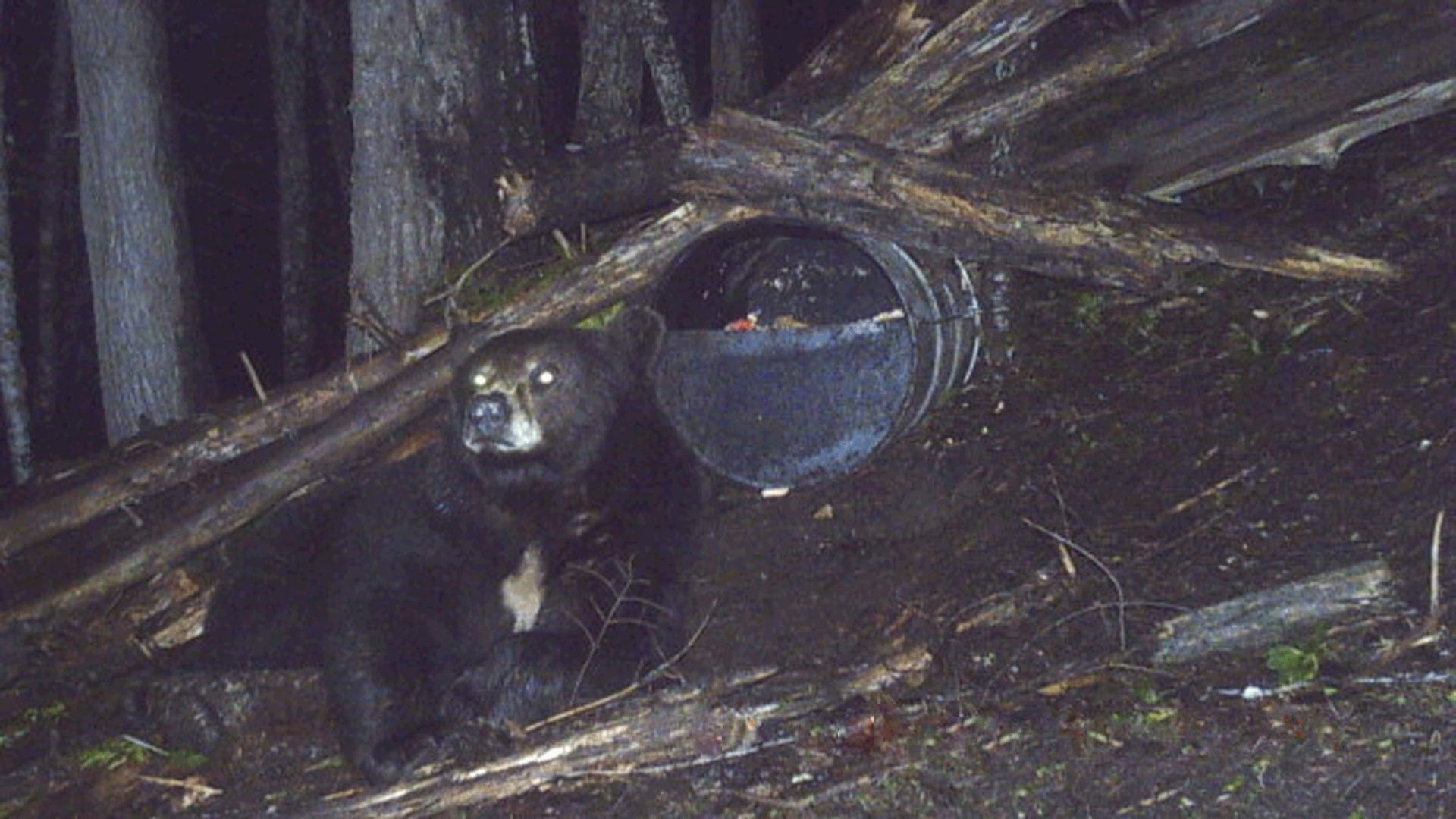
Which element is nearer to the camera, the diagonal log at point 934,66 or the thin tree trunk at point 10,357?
the diagonal log at point 934,66

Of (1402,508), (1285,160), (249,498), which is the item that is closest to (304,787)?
(249,498)

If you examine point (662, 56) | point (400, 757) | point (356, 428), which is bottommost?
point (400, 757)

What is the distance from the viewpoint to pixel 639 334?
Answer: 6.28 metres

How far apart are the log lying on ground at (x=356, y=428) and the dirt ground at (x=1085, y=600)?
0.37 metres

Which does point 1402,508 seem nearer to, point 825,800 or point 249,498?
point 825,800

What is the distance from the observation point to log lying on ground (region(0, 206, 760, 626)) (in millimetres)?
6336

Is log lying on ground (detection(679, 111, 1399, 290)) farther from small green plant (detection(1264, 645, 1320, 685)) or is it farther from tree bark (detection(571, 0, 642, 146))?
tree bark (detection(571, 0, 642, 146))

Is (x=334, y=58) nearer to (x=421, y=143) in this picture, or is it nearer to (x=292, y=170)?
(x=292, y=170)

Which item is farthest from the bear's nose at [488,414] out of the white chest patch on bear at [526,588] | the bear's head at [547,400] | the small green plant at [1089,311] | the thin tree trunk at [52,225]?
the thin tree trunk at [52,225]

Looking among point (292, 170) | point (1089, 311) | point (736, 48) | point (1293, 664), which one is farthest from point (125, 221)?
point (1293, 664)

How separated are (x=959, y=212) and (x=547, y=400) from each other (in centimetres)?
173

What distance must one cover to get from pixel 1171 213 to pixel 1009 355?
3.02 ft

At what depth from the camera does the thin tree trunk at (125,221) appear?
349 inches

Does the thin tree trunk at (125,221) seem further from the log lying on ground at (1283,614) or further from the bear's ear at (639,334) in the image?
the log lying on ground at (1283,614)
